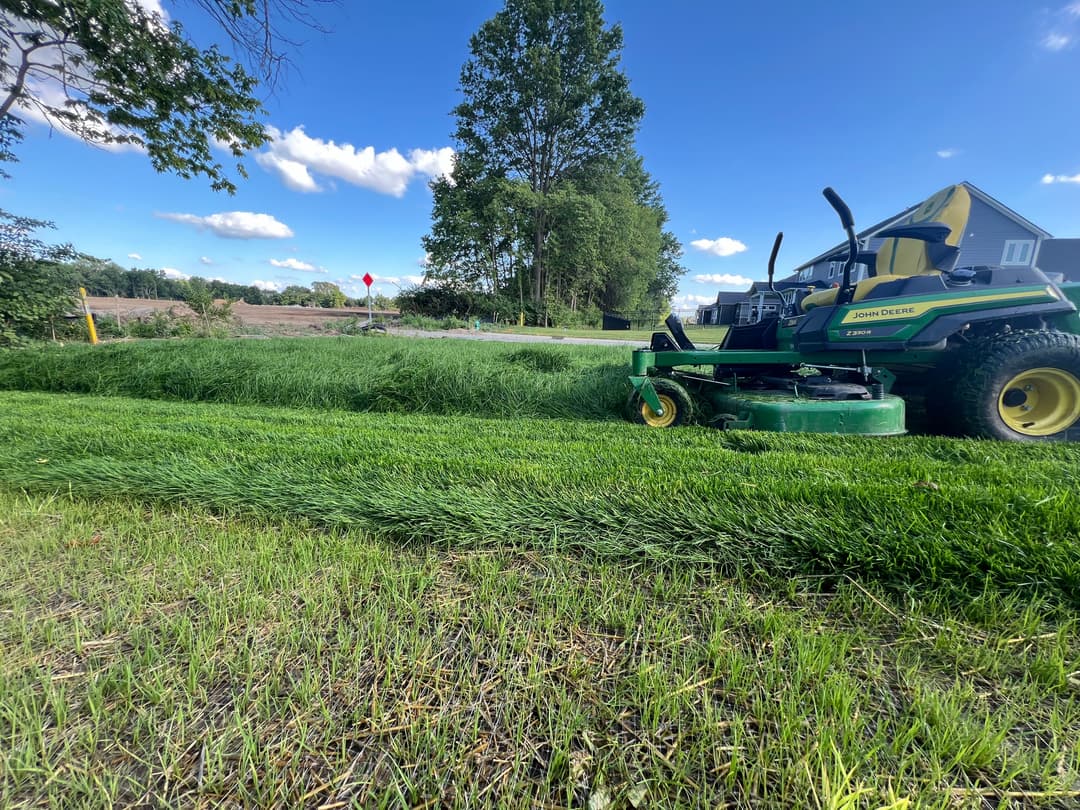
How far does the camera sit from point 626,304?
4069 cm

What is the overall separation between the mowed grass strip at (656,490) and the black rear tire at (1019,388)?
1.60 ft

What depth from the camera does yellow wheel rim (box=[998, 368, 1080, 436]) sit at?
336 cm

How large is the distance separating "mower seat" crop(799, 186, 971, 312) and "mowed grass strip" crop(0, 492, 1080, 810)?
3.39 metres

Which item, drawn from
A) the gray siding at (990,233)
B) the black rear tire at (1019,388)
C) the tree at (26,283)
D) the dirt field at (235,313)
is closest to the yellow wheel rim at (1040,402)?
the black rear tire at (1019,388)

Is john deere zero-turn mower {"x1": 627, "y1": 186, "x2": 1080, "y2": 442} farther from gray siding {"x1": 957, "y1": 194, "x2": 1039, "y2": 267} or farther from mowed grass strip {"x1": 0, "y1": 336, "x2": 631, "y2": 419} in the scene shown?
gray siding {"x1": 957, "y1": 194, "x2": 1039, "y2": 267}

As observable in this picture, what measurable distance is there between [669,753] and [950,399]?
14.4ft

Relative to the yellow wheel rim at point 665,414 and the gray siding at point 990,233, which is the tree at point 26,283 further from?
the gray siding at point 990,233

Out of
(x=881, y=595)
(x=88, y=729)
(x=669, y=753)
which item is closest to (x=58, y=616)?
(x=88, y=729)

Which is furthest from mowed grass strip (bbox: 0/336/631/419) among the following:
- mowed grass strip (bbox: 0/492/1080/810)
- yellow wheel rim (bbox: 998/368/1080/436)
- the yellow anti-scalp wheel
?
mowed grass strip (bbox: 0/492/1080/810)

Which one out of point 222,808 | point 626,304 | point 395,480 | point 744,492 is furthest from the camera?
point 626,304

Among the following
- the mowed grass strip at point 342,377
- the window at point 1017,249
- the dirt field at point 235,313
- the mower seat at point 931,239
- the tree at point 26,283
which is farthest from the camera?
the window at point 1017,249

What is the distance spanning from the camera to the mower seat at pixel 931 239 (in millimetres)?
3482

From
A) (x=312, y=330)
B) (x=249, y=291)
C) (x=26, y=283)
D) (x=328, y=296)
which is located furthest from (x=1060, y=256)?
(x=249, y=291)

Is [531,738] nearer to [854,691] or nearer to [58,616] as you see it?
[854,691]
